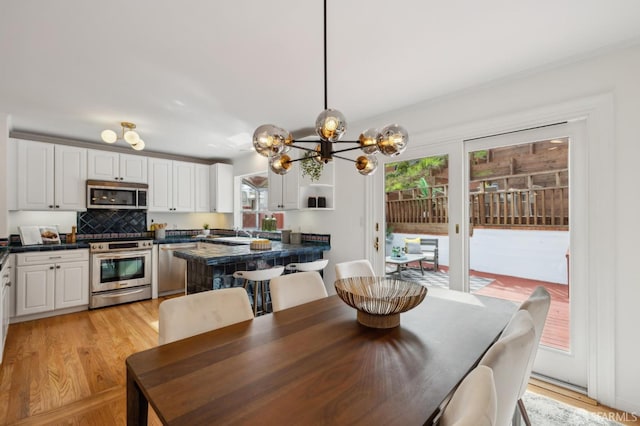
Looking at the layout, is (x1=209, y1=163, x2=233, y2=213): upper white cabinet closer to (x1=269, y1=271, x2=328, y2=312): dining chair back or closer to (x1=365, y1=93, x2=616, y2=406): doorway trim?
(x1=269, y1=271, x2=328, y2=312): dining chair back

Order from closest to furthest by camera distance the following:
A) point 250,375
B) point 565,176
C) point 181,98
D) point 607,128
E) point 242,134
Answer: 1. point 250,375
2. point 607,128
3. point 565,176
4. point 181,98
5. point 242,134

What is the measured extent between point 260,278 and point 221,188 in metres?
3.13

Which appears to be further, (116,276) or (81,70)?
(116,276)

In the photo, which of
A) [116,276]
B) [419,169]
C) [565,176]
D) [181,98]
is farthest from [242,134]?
[565,176]

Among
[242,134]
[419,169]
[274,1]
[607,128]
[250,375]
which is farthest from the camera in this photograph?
[242,134]

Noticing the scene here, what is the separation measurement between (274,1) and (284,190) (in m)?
2.60

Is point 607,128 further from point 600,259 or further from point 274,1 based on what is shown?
point 274,1

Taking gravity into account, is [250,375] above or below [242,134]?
below

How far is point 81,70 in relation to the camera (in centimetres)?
228

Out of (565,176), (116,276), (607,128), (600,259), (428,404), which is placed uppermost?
(607,128)

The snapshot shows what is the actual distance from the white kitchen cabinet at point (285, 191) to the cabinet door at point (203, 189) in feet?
5.73

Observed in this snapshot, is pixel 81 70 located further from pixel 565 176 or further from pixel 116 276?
pixel 565 176

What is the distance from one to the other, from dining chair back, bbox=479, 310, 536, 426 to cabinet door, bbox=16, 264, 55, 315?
15.3 feet

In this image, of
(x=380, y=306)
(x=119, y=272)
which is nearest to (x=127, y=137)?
(x=119, y=272)
